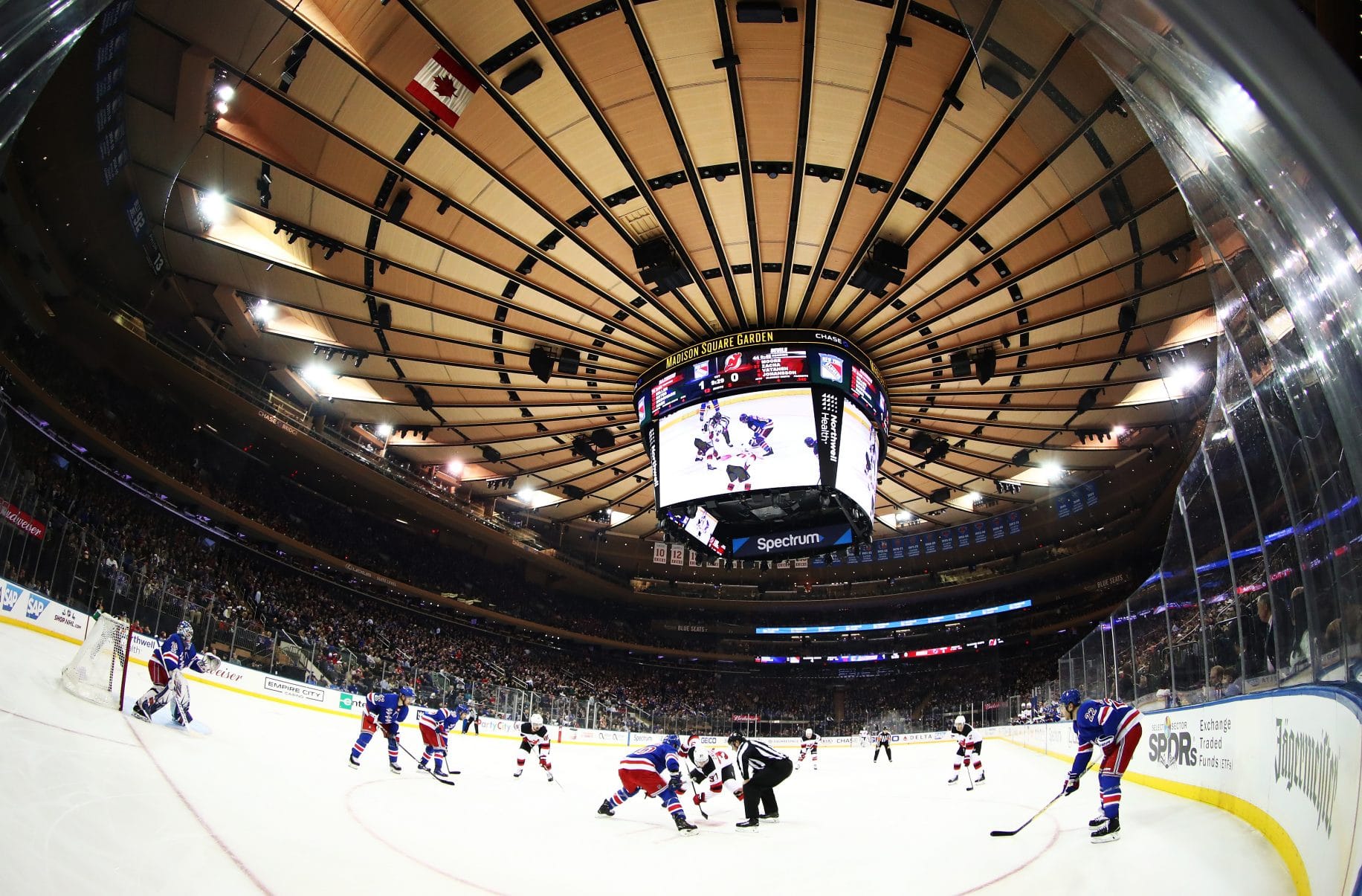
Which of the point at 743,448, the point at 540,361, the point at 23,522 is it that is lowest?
the point at 23,522

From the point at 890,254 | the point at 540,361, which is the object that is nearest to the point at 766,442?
the point at 890,254

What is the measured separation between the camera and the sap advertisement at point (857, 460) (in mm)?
16484

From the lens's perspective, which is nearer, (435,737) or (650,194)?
(435,737)

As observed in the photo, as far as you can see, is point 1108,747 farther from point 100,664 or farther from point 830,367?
point 100,664

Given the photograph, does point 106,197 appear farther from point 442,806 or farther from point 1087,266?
point 1087,266

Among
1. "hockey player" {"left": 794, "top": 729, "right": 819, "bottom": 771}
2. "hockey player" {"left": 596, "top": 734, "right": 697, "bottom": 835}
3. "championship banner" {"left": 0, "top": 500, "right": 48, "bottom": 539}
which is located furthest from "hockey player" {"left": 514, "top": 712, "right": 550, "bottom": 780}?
"hockey player" {"left": 794, "top": 729, "right": 819, "bottom": 771}

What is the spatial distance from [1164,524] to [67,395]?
40.3m

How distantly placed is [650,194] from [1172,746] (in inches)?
470

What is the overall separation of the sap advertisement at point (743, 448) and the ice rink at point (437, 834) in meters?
6.27

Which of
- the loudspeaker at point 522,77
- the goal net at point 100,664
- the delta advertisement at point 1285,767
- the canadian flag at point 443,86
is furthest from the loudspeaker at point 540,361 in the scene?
the delta advertisement at point 1285,767

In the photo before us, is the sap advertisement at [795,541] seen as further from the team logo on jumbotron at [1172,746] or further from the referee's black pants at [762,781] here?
the referee's black pants at [762,781]

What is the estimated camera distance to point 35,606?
12.3 m

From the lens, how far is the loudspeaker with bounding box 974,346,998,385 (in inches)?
711

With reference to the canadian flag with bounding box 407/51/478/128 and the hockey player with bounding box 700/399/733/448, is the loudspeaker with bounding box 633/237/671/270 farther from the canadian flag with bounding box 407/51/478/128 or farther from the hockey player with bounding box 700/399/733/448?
the canadian flag with bounding box 407/51/478/128
